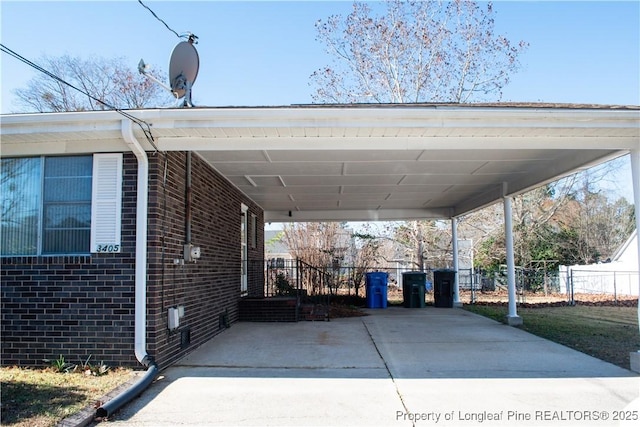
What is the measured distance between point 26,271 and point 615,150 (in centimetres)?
786

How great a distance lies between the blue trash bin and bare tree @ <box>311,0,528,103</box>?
7689mm

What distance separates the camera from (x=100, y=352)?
582cm

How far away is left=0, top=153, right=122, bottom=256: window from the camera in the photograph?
239 inches

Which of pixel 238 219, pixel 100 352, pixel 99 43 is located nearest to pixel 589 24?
pixel 238 219

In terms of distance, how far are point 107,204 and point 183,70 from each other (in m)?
2.31

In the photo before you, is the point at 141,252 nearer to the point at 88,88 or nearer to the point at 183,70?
the point at 183,70

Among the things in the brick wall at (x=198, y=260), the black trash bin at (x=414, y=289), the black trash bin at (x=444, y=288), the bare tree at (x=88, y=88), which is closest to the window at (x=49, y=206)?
the brick wall at (x=198, y=260)

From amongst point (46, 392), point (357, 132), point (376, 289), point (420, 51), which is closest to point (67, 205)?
point (46, 392)

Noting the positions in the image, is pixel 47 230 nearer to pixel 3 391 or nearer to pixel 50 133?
pixel 50 133

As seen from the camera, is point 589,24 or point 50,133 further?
point 589,24

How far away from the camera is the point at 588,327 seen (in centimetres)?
955

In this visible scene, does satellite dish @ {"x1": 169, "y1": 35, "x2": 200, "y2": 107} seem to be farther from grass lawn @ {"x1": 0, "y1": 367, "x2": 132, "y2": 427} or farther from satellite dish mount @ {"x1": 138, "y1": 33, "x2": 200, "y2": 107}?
grass lawn @ {"x1": 0, "y1": 367, "x2": 132, "y2": 427}

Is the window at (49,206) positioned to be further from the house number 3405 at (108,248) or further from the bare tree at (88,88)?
the bare tree at (88,88)

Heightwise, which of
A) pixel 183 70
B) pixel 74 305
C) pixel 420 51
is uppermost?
pixel 420 51
